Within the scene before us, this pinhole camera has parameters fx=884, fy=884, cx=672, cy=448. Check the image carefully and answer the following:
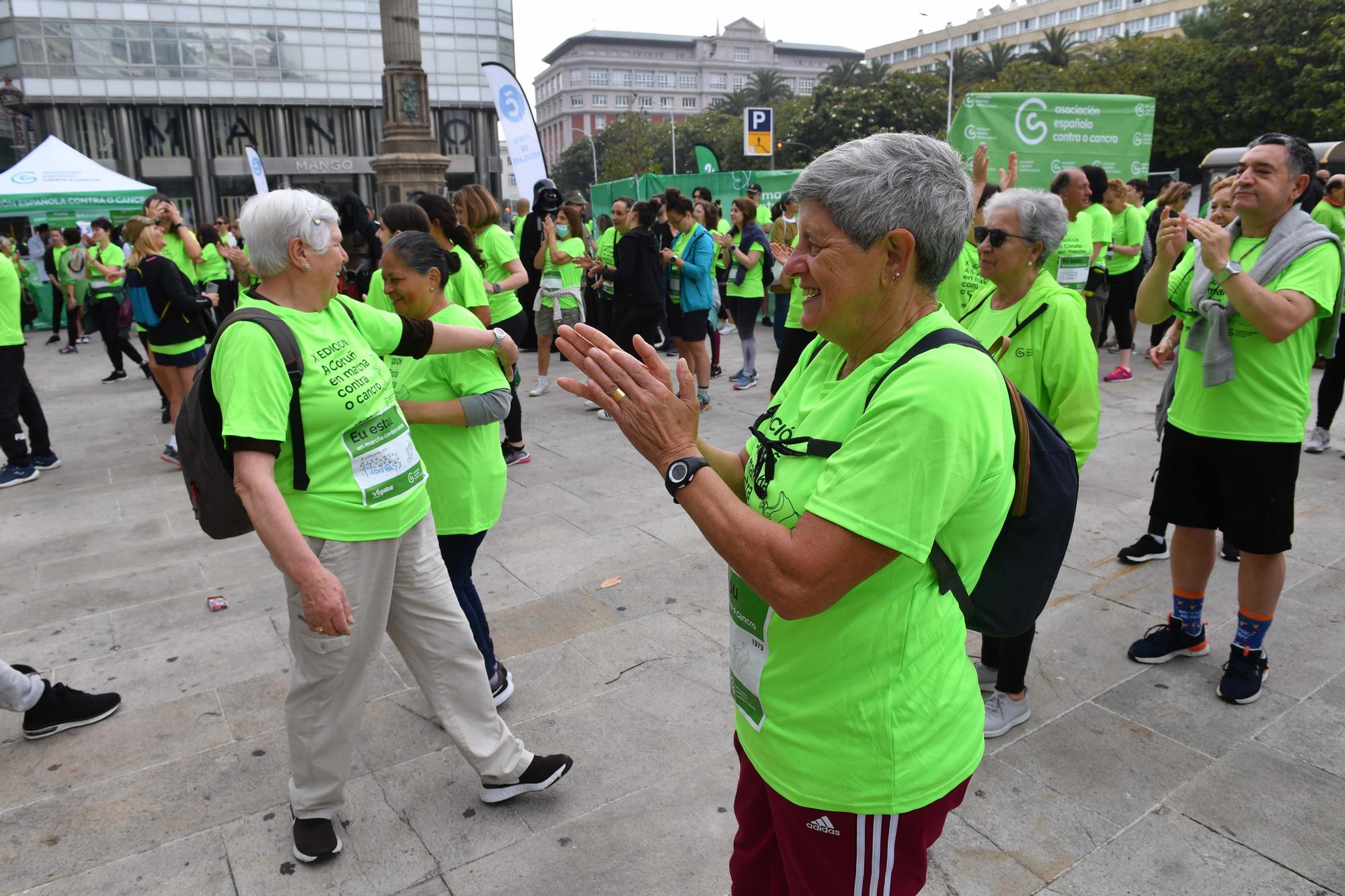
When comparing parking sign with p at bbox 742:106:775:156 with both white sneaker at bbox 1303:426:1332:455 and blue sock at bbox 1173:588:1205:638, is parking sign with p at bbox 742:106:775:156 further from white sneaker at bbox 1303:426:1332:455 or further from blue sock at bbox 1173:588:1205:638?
blue sock at bbox 1173:588:1205:638

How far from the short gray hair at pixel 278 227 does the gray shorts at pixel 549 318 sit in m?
6.37

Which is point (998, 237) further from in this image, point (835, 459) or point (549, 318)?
point (549, 318)

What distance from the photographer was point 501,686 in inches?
136

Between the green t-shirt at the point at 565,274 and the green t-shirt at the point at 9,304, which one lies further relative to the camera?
the green t-shirt at the point at 565,274

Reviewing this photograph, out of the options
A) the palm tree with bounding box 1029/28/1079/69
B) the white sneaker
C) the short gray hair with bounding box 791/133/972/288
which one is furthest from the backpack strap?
the palm tree with bounding box 1029/28/1079/69

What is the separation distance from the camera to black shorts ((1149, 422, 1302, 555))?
10.4 feet

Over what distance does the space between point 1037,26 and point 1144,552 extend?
353 ft

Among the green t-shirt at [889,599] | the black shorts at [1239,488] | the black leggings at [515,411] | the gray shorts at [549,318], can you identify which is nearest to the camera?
the green t-shirt at [889,599]

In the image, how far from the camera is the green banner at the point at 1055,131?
32.0ft

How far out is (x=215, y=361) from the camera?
89.8 inches

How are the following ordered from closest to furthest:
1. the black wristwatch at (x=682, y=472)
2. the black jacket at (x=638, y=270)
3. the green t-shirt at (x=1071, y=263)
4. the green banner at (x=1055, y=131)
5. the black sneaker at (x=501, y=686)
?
the black wristwatch at (x=682, y=472)
the black sneaker at (x=501, y=686)
the green t-shirt at (x=1071, y=263)
the black jacket at (x=638, y=270)
the green banner at (x=1055, y=131)

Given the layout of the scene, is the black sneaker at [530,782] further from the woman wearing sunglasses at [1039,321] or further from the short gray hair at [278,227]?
the short gray hair at [278,227]

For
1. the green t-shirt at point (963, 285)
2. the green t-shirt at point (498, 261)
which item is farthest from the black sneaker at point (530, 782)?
the green t-shirt at point (498, 261)

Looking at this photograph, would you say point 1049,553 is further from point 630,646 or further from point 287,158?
point 287,158
